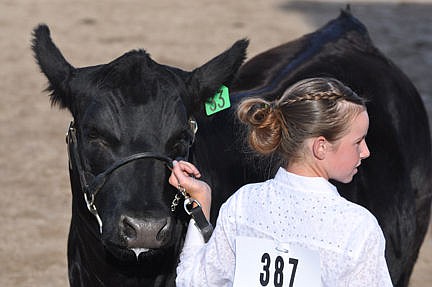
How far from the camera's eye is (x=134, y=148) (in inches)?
144

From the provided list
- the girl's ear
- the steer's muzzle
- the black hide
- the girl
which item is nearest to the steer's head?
the steer's muzzle

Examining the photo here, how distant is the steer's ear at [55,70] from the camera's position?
398 cm

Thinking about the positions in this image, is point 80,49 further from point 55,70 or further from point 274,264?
point 274,264

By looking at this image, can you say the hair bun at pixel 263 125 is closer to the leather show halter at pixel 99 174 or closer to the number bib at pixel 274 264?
the number bib at pixel 274 264

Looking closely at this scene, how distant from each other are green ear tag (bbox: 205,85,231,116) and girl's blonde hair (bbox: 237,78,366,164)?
3.71 feet

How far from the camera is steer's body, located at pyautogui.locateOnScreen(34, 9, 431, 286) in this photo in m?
3.63

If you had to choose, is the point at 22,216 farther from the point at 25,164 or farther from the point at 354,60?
the point at 354,60

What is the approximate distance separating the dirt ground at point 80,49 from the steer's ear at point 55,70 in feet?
7.37

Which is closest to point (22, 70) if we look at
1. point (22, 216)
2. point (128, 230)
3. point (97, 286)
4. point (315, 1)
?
point (22, 216)

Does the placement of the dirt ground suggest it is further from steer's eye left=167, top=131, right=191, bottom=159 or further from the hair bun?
the hair bun

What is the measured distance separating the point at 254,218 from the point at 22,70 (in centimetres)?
763

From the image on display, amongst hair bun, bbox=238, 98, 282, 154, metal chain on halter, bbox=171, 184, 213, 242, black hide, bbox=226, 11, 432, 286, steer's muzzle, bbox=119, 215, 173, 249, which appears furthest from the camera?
black hide, bbox=226, 11, 432, 286

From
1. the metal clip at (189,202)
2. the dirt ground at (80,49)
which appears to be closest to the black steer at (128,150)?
the metal clip at (189,202)

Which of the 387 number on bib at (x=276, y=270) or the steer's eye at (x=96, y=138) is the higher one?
the steer's eye at (x=96, y=138)
